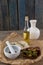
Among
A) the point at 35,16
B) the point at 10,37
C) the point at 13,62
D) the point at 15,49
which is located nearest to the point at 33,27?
the point at 10,37

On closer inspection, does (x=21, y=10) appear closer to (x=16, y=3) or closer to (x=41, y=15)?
(x=16, y=3)

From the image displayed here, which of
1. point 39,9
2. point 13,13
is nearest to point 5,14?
point 13,13

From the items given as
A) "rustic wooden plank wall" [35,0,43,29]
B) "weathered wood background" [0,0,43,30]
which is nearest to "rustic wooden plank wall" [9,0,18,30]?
"weathered wood background" [0,0,43,30]

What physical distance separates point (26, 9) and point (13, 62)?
1.63 meters

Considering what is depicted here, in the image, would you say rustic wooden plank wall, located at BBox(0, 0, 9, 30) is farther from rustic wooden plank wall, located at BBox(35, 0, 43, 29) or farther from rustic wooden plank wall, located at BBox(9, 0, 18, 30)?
rustic wooden plank wall, located at BBox(35, 0, 43, 29)

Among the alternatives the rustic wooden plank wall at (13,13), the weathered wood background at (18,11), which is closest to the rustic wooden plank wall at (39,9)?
the weathered wood background at (18,11)

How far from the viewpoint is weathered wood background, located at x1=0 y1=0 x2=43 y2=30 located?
2.80 meters

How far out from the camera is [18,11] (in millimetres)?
2824

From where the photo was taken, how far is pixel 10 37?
1790 mm

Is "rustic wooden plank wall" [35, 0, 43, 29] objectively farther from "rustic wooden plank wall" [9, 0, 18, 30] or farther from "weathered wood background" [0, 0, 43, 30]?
"rustic wooden plank wall" [9, 0, 18, 30]

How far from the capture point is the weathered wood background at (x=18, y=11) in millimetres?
2801

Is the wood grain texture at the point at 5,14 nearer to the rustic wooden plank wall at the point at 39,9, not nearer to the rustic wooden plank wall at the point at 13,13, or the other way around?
the rustic wooden plank wall at the point at 13,13

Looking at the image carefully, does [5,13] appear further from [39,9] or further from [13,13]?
[39,9]

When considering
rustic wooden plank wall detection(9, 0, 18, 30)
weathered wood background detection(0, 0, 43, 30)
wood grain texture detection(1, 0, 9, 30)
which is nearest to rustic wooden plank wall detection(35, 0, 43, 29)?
weathered wood background detection(0, 0, 43, 30)
